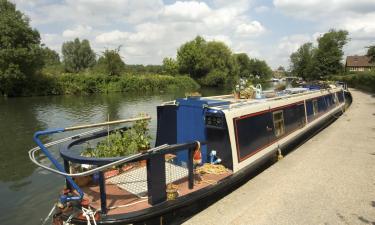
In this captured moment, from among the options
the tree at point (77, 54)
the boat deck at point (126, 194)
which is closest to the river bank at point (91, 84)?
the boat deck at point (126, 194)

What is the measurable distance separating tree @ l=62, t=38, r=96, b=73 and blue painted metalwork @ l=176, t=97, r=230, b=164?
86.4 meters

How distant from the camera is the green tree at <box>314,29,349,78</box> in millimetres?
64356

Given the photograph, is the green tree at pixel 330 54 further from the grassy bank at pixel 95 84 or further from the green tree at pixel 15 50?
the green tree at pixel 15 50

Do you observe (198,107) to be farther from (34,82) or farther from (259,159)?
(34,82)

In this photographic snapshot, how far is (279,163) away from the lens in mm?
8203

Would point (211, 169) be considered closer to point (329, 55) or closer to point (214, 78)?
point (214, 78)

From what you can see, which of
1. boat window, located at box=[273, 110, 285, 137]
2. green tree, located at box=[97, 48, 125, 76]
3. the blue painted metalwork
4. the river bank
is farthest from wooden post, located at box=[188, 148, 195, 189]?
green tree, located at box=[97, 48, 125, 76]

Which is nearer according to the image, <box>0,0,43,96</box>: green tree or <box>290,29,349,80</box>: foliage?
<box>0,0,43,96</box>: green tree

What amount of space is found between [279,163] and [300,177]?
1005 mm

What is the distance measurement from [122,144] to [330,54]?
224 ft

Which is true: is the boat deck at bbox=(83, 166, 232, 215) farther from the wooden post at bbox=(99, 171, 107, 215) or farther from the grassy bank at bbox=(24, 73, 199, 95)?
the grassy bank at bbox=(24, 73, 199, 95)

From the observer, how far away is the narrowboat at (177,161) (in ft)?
14.4

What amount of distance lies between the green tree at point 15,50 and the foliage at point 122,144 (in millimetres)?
33005

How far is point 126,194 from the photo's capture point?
5.09 metres
